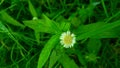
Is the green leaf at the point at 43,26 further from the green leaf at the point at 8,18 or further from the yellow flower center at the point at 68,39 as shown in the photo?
the green leaf at the point at 8,18

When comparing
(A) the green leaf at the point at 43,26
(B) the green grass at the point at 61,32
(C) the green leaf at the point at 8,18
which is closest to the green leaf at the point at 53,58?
(B) the green grass at the point at 61,32

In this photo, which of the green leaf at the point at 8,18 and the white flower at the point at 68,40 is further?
the green leaf at the point at 8,18

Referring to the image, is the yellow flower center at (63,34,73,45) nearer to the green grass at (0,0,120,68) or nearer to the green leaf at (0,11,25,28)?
the green grass at (0,0,120,68)

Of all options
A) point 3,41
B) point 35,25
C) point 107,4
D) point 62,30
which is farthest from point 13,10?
point 107,4

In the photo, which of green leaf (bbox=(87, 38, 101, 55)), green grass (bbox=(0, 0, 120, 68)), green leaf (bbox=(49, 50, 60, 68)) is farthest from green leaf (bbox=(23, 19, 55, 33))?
green leaf (bbox=(87, 38, 101, 55))

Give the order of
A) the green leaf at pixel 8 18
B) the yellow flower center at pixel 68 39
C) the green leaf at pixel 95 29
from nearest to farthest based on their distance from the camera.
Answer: the green leaf at pixel 95 29 → the yellow flower center at pixel 68 39 → the green leaf at pixel 8 18

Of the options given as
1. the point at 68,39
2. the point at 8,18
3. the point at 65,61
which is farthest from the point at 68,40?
the point at 8,18

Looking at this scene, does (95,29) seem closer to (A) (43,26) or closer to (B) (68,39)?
(B) (68,39)

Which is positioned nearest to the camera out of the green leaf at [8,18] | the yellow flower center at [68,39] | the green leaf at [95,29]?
the green leaf at [95,29]

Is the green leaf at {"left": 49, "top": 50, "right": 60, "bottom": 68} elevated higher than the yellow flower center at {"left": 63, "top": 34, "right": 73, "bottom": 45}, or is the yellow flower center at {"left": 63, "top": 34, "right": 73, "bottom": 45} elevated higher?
the yellow flower center at {"left": 63, "top": 34, "right": 73, "bottom": 45}

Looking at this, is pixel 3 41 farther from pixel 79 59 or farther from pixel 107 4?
pixel 107 4
